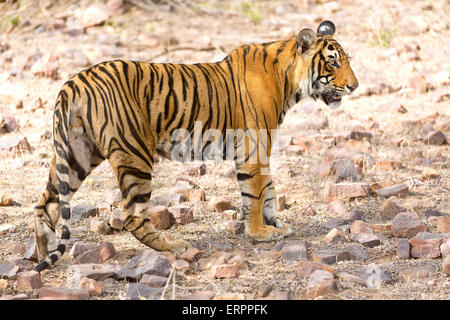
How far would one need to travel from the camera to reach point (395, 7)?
12.9 m

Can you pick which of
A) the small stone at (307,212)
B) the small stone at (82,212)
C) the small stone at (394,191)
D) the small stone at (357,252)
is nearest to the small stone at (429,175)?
the small stone at (394,191)

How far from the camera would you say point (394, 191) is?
6.04 m

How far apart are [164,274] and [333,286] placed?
1.04 meters

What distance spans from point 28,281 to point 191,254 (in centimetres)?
111

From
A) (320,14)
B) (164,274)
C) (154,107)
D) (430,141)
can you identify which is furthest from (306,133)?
(320,14)

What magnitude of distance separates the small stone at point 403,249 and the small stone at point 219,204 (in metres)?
1.64

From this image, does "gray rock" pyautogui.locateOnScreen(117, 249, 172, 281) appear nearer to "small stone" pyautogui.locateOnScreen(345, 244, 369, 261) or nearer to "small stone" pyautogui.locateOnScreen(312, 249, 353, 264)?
"small stone" pyautogui.locateOnScreen(312, 249, 353, 264)

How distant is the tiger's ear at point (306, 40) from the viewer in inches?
205

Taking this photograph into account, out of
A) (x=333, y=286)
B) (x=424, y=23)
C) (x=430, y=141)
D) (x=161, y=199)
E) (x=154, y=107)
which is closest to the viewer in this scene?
(x=333, y=286)

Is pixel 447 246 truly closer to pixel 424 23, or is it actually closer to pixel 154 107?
pixel 154 107

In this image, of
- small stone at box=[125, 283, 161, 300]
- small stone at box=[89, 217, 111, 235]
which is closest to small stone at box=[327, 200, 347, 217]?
small stone at box=[89, 217, 111, 235]

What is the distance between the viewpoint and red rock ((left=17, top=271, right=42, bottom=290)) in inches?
163

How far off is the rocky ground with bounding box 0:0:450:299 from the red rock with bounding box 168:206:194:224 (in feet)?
0.04

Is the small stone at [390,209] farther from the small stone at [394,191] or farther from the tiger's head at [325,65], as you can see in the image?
the tiger's head at [325,65]
